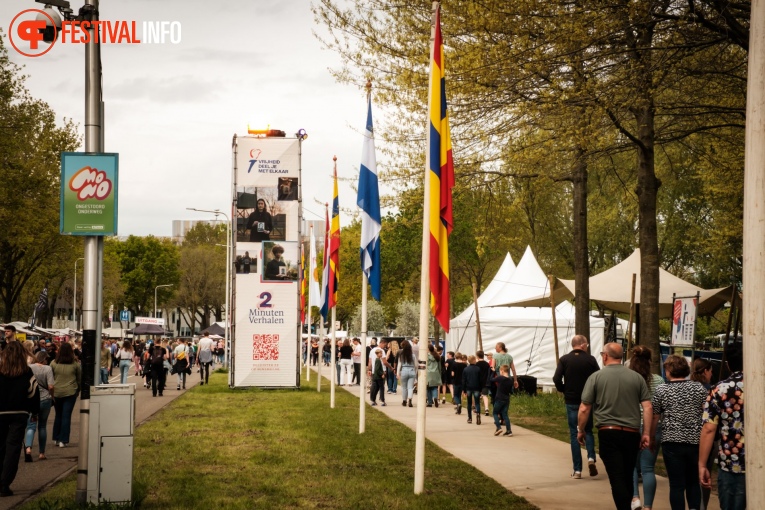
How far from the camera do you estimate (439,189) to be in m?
11.6

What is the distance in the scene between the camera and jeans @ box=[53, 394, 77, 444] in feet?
54.2

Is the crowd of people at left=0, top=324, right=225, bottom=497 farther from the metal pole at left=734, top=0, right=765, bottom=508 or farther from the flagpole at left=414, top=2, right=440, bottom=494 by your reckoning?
the metal pole at left=734, top=0, right=765, bottom=508

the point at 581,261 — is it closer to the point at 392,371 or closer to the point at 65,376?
the point at 392,371

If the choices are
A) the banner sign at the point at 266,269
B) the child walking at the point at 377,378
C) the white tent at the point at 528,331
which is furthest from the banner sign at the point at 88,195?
the white tent at the point at 528,331

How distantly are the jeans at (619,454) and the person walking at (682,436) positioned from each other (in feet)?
1.33

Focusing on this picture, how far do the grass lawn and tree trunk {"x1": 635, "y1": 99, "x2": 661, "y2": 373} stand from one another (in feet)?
16.2

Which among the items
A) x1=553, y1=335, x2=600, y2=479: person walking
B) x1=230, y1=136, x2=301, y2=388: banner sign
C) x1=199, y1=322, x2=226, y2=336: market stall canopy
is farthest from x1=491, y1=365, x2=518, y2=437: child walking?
x1=199, y1=322, x2=226, y2=336: market stall canopy

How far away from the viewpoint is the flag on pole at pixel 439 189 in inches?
457

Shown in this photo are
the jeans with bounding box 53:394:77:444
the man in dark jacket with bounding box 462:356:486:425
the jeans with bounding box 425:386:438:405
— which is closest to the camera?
the jeans with bounding box 53:394:77:444

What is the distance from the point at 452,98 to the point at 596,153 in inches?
145

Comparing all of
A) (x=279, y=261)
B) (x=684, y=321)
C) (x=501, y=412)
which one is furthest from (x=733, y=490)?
(x=279, y=261)

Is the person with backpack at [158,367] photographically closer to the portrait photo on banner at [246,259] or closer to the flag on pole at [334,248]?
the portrait photo on banner at [246,259]

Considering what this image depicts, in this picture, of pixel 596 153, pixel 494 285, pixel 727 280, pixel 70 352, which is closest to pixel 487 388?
pixel 596 153

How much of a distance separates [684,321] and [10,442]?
39.7 feet
